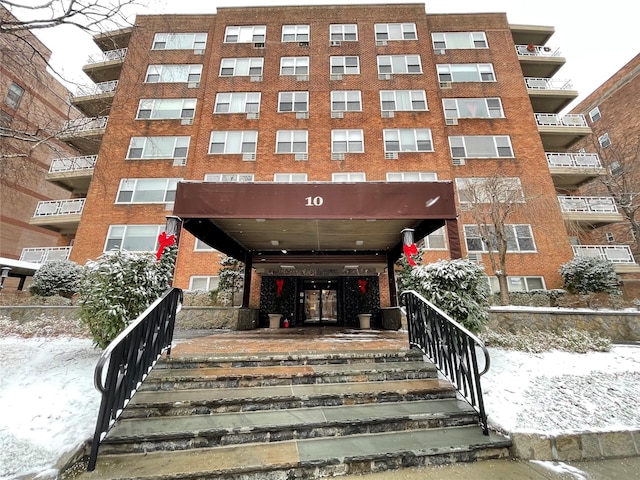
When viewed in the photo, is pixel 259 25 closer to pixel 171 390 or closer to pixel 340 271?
pixel 340 271

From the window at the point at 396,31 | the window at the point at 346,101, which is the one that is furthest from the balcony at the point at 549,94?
the window at the point at 346,101

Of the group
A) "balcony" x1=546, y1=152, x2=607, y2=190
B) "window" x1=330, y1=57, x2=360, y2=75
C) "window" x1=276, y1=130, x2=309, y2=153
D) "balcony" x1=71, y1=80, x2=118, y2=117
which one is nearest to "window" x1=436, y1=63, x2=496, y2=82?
"window" x1=330, y1=57, x2=360, y2=75

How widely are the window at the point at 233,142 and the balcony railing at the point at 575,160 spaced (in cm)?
1874

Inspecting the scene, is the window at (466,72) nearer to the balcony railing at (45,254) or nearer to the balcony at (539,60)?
the balcony at (539,60)

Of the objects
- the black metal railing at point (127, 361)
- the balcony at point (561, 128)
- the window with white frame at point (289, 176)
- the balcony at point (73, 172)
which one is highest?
the balcony at point (561, 128)

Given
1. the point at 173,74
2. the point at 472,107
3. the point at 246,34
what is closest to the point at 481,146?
the point at 472,107

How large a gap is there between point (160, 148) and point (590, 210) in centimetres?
2639

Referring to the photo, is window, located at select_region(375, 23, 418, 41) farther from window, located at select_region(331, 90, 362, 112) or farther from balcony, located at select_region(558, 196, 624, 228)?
balcony, located at select_region(558, 196, 624, 228)

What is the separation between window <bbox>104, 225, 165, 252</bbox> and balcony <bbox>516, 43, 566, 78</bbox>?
2666 centimetres

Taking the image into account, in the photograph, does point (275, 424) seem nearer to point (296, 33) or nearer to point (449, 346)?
point (449, 346)

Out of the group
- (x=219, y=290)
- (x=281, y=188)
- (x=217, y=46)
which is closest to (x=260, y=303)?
(x=219, y=290)

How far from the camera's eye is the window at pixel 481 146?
685 inches

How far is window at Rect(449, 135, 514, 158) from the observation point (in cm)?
1741

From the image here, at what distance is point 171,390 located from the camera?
3777mm
